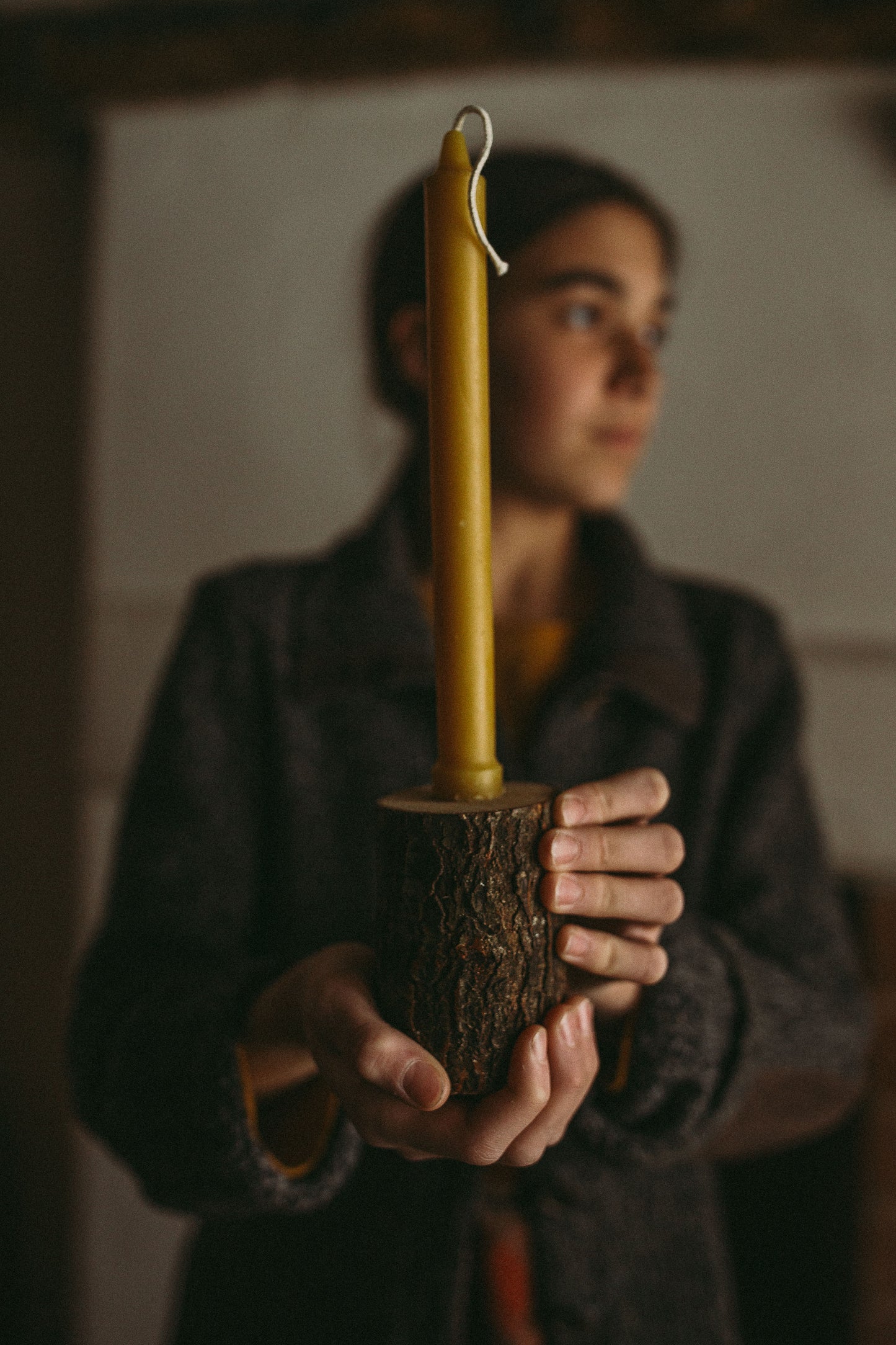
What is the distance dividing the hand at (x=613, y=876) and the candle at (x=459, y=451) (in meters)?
0.04

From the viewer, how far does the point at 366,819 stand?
1.65ft

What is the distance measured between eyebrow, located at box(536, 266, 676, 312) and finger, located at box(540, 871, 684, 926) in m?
0.34

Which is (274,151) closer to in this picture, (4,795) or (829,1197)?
(4,795)

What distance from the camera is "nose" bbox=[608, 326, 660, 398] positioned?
45 cm

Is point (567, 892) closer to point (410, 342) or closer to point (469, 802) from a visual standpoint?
point (469, 802)

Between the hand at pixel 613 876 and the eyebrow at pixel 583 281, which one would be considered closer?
the hand at pixel 613 876

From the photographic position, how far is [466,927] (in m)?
0.19

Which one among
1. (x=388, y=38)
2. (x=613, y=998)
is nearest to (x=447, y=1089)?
(x=613, y=998)

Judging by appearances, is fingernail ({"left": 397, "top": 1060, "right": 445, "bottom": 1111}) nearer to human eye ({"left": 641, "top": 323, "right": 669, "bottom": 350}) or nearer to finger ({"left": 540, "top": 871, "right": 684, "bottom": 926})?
finger ({"left": 540, "top": 871, "right": 684, "bottom": 926})

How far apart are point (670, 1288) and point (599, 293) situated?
0.54m

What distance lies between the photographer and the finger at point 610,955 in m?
0.21

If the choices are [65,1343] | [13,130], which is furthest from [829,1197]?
[13,130]

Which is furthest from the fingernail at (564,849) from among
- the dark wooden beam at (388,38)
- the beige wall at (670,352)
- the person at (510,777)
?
the dark wooden beam at (388,38)

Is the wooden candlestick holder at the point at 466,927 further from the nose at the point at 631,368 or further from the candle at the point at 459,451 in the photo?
the nose at the point at 631,368
